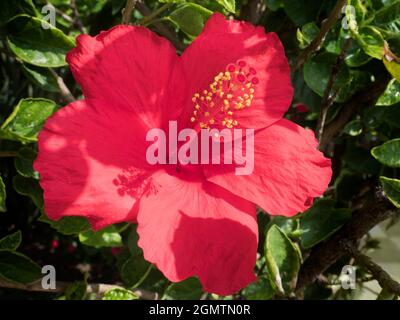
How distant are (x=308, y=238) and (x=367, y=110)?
30cm

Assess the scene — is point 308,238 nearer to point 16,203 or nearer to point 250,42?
point 250,42

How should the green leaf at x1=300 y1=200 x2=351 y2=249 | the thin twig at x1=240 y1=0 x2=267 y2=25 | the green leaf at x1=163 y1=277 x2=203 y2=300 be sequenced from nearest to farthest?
the green leaf at x1=300 y1=200 x2=351 y2=249 → the green leaf at x1=163 y1=277 x2=203 y2=300 → the thin twig at x1=240 y1=0 x2=267 y2=25

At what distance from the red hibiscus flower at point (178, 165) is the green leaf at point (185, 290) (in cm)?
37

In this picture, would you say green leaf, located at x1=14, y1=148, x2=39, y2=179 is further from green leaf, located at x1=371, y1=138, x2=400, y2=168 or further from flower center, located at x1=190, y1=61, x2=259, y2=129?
green leaf, located at x1=371, y1=138, x2=400, y2=168

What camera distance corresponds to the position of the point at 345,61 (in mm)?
1076

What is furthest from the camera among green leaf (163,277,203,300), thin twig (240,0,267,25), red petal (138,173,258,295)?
thin twig (240,0,267,25)

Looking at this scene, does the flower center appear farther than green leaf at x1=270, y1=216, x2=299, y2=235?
No

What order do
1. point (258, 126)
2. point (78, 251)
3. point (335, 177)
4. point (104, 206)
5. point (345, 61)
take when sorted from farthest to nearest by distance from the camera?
point (78, 251) < point (335, 177) < point (345, 61) < point (258, 126) < point (104, 206)

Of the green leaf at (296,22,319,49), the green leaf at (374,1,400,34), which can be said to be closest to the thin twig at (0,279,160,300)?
the green leaf at (296,22,319,49)

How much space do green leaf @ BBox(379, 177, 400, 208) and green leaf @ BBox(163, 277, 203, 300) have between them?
1.61ft

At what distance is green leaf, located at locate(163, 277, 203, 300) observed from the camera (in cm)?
122

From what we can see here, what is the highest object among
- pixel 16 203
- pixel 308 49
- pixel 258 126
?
pixel 308 49

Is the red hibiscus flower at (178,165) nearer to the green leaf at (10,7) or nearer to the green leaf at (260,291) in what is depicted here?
the green leaf at (10,7)

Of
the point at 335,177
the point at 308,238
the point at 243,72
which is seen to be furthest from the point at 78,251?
the point at 243,72
